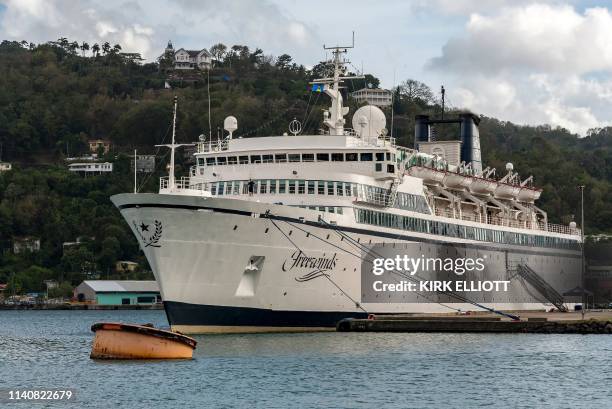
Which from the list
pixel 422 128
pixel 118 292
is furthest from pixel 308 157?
pixel 118 292

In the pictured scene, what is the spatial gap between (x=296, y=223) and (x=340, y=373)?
39.4ft

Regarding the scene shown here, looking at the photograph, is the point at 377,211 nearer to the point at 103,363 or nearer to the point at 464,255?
the point at 464,255

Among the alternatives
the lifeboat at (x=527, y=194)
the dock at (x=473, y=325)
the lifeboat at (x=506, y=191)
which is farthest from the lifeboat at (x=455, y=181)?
the dock at (x=473, y=325)

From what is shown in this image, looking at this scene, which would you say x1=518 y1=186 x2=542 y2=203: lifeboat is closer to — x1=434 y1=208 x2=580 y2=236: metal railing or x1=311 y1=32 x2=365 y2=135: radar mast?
x1=434 y1=208 x2=580 y2=236: metal railing

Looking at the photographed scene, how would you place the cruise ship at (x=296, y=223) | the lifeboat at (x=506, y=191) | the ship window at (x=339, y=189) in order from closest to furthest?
the cruise ship at (x=296, y=223), the ship window at (x=339, y=189), the lifeboat at (x=506, y=191)

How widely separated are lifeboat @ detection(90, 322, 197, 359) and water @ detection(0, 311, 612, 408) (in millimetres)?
492

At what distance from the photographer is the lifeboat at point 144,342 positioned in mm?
47125

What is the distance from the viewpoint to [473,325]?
61.1 m

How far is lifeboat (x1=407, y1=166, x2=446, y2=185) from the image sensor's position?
68688 millimetres

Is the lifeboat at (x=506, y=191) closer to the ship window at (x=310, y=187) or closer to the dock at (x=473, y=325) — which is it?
the dock at (x=473, y=325)

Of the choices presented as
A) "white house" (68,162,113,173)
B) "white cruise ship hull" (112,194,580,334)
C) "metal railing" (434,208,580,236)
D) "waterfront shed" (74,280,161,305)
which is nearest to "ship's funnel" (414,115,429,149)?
"metal railing" (434,208,580,236)

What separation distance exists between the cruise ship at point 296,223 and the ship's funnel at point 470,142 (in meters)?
9.02

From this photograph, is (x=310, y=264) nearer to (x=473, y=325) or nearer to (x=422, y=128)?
(x=473, y=325)

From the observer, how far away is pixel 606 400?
4022 centimetres
